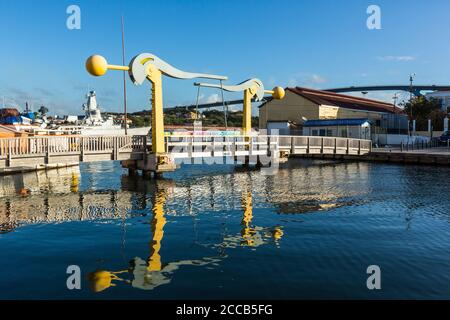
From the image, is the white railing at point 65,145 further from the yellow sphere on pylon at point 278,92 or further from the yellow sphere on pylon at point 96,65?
the yellow sphere on pylon at point 278,92

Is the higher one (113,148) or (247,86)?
(247,86)

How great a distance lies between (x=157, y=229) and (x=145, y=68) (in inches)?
545

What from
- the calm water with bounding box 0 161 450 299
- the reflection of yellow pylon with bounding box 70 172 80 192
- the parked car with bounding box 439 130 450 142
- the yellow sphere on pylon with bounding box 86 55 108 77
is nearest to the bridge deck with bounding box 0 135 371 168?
the reflection of yellow pylon with bounding box 70 172 80 192

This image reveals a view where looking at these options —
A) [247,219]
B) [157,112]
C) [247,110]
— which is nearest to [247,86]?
[247,110]

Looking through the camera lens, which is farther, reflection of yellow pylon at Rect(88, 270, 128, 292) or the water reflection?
the water reflection

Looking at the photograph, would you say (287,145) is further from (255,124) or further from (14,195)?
(255,124)

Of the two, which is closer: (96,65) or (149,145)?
(96,65)

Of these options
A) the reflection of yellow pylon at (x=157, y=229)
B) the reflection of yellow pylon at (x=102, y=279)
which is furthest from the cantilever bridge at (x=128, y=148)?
the reflection of yellow pylon at (x=102, y=279)

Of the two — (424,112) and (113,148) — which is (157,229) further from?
(424,112)

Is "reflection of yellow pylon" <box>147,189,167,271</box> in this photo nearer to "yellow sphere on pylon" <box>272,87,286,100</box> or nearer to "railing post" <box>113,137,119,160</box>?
"railing post" <box>113,137,119,160</box>

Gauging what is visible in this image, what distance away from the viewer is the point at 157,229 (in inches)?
536

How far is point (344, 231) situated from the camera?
13242 millimetres

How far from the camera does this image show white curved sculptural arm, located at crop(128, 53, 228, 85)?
23.7 metres

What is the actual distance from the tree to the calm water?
50.1 metres
